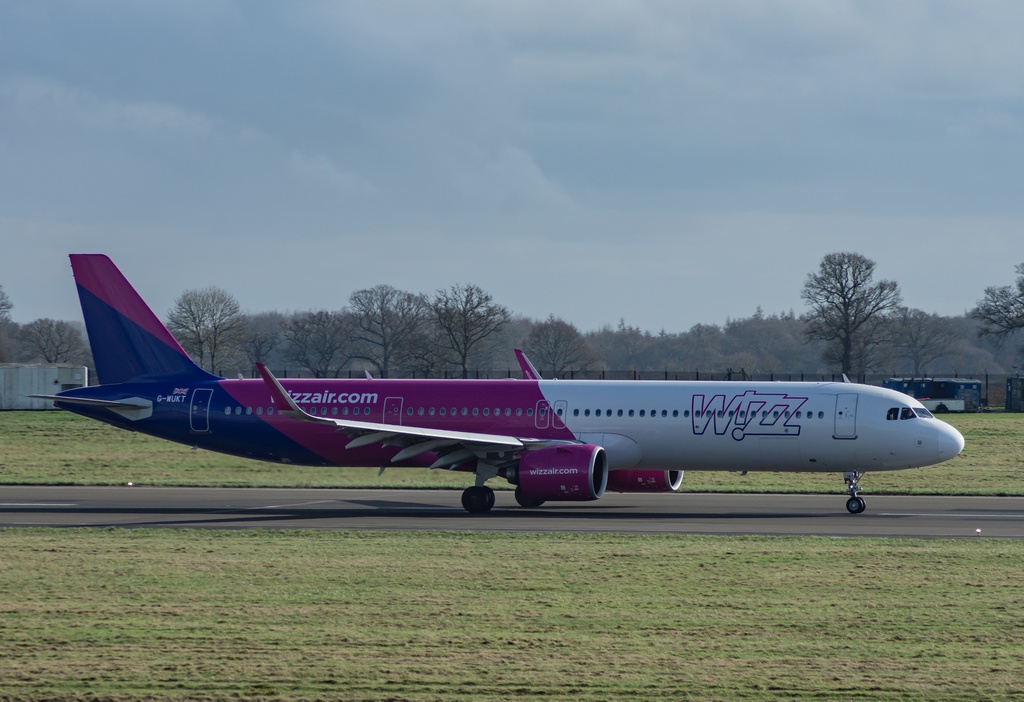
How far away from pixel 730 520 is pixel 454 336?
73.2m

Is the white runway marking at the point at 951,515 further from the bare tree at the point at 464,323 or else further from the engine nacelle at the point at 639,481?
the bare tree at the point at 464,323

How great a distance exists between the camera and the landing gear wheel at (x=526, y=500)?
31.0 meters

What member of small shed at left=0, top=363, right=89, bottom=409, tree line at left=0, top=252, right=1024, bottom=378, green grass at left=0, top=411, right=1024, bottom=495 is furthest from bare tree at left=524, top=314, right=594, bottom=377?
green grass at left=0, top=411, right=1024, bottom=495

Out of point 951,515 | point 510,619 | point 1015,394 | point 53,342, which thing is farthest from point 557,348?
point 510,619

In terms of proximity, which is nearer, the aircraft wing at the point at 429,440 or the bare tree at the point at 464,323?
the aircraft wing at the point at 429,440

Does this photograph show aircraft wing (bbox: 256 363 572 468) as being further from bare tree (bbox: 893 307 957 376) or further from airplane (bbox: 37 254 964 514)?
bare tree (bbox: 893 307 957 376)

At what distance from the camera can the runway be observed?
1065 inches

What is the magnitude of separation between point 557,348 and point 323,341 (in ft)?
75.7

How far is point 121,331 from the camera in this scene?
36031 millimetres

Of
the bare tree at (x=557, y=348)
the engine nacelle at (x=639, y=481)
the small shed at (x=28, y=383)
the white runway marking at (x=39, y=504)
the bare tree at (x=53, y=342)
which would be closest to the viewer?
the white runway marking at (x=39, y=504)

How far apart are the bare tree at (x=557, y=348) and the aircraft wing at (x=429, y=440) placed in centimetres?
8320

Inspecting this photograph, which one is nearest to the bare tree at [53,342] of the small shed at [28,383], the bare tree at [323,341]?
the bare tree at [323,341]

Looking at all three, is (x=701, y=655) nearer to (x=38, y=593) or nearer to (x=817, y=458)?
(x=38, y=593)

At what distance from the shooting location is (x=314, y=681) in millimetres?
12172
